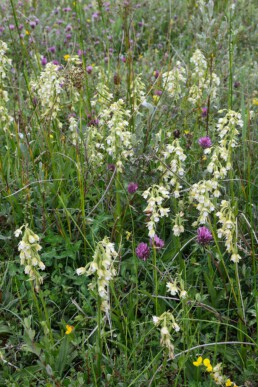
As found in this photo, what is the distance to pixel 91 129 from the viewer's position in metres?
2.84

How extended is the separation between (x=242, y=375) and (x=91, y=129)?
4.57ft

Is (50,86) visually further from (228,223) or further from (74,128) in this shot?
(228,223)

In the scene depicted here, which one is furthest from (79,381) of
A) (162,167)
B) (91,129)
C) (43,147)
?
(43,147)

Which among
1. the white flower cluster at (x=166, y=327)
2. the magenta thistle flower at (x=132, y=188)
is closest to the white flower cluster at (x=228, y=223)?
the white flower cluster at (x=166, y=327)

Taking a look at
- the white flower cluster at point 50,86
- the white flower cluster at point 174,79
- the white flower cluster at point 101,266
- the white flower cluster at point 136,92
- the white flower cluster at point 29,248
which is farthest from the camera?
the white flower cluster at point 174,79

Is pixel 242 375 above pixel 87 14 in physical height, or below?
below

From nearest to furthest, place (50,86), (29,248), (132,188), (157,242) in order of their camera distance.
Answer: (29,248)
(157,242)
(132,188)
(50,86)

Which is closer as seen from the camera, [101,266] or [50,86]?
[101,266]

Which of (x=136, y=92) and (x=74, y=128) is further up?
(x=136, y=92)

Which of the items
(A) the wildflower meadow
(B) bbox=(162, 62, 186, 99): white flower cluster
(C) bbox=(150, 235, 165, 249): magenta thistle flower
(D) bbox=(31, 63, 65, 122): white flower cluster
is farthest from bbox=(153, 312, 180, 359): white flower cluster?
(B) bbox=(162, 62, 186, 99): white flower cluster

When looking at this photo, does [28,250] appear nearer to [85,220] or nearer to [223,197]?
[85,220]

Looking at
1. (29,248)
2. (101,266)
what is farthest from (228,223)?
(29,248)

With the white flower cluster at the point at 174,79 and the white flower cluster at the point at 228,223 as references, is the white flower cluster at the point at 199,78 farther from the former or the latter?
the white flower cluster at the point at 228,223

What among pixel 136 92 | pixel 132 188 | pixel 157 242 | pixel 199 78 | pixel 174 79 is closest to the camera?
pixel 157 242
